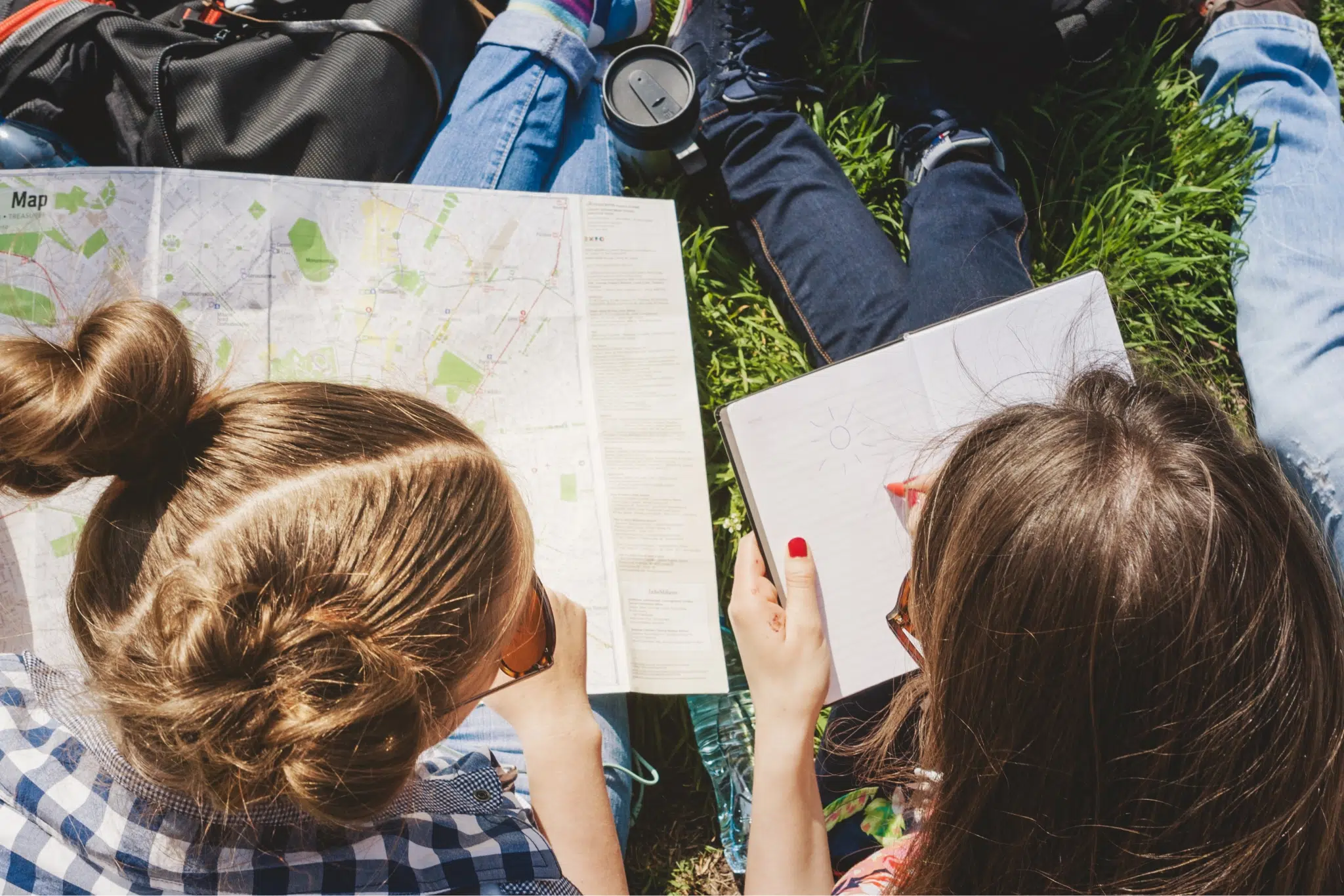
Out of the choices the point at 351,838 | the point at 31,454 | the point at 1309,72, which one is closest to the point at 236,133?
the point at 31,454

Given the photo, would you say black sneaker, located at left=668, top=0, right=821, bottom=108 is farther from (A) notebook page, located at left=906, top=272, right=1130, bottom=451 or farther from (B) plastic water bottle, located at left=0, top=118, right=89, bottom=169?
(B) plastic water bottle, located at left=0, top=118, right=89, bottom=169

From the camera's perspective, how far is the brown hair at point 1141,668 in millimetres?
728

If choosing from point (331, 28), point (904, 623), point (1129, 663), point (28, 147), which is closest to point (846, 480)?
point (904, 623)

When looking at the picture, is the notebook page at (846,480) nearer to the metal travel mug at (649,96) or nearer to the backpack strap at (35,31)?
the metal travel mug at (649,96)

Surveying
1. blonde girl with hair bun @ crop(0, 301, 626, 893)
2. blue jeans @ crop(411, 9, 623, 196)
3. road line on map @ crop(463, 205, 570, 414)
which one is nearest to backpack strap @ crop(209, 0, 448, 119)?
blue jeans @ crop(411, 9, 623, 196)

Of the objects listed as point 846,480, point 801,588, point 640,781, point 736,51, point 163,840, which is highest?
point 736,51

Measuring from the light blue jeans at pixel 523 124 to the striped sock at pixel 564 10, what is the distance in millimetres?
17

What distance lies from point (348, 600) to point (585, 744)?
457 millimetres

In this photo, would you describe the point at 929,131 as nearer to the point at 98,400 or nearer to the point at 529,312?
the point at 529,312

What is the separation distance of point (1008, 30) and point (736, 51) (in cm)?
47

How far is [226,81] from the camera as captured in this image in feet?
3.83

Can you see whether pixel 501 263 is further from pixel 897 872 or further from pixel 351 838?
pixel 897 872

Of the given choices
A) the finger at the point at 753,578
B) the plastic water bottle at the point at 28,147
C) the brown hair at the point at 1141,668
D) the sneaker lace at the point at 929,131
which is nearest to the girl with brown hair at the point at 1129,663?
the brown hair at the point at 1141,668

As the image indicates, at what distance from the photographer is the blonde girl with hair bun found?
656 mm
